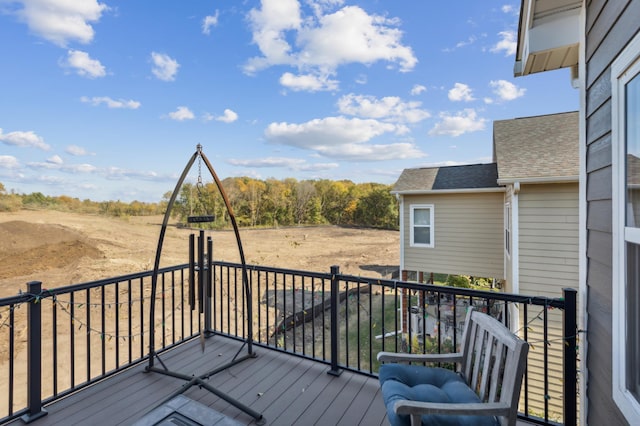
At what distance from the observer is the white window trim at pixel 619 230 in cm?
117

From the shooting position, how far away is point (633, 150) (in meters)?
1.14

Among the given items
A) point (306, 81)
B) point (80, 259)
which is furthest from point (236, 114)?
point (80, 259)

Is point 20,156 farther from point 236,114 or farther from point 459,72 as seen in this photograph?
point 459,72

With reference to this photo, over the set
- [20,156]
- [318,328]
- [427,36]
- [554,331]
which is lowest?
[318,328]

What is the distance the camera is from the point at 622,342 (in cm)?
121

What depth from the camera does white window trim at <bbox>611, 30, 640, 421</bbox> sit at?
1.17 m

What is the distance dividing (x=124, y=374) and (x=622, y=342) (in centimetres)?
335

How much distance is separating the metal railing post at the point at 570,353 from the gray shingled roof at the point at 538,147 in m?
3.90

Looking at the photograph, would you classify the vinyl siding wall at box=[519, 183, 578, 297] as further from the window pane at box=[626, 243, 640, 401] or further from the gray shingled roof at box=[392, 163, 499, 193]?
the window pane at box=[626, 243, 640, 401]

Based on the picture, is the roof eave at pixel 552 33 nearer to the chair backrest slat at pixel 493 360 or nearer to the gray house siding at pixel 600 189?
the gray house siding at pixel 600 189

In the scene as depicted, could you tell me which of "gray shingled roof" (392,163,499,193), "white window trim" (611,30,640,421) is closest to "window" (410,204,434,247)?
"gray shingled roof" (392,163,499,193)

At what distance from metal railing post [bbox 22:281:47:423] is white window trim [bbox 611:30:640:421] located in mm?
3218

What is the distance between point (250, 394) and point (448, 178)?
22.4ft

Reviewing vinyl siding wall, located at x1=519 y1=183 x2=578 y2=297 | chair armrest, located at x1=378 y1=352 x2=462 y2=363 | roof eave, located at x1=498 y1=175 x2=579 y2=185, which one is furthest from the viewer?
vinyl siding wall, located at x1=519 y1=183 x2=578 y2=297
